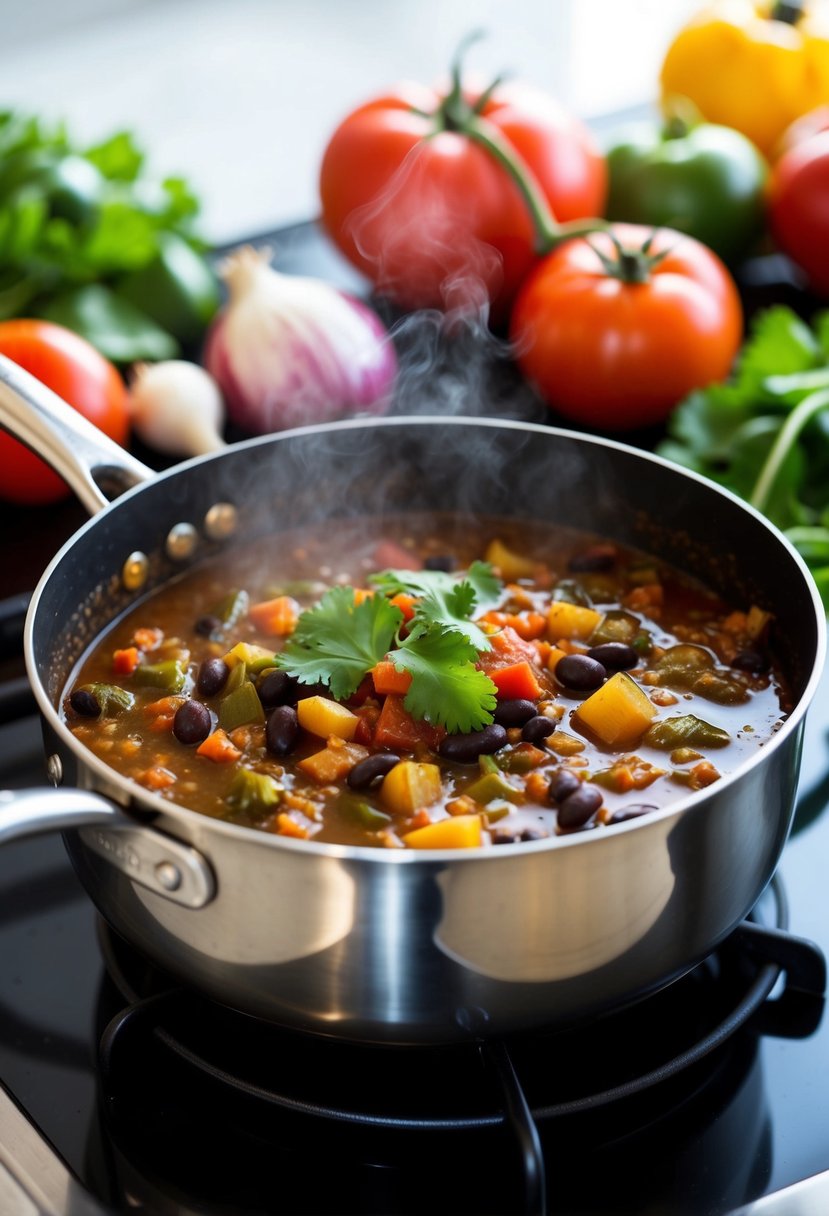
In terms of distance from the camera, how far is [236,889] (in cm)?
118

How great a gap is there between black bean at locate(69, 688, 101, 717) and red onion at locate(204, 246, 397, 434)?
891 mm

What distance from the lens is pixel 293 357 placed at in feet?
7.91

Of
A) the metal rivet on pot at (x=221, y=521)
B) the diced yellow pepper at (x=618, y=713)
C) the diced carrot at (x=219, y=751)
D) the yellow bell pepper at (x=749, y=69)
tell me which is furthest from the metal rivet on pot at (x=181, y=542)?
the yellow bell pepper at (x=749, y=69)

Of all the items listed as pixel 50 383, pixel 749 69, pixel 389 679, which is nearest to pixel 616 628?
pixel 389 679

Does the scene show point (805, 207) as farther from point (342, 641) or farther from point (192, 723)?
point (192, 723)

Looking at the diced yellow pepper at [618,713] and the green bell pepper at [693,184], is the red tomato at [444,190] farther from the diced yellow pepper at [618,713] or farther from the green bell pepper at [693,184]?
the diced yellow pepper at [618,713]

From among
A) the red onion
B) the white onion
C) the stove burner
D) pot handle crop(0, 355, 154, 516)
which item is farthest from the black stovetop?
the red onion

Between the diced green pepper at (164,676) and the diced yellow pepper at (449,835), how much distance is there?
0.47 m

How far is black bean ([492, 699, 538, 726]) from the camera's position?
1.59 metres

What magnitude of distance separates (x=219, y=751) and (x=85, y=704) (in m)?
0.20

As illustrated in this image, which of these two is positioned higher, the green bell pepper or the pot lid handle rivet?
the green bell pepper

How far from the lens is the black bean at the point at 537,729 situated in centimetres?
157

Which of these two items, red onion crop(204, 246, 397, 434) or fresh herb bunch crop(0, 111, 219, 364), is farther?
fresh herb bunch crop(0, 111, 219, 364)

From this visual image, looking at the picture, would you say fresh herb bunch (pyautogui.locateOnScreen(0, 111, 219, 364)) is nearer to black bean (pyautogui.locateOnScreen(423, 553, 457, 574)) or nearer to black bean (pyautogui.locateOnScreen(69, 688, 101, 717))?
black bean (pyautogui.locateOnScreen(423, 553, 457, 574))
